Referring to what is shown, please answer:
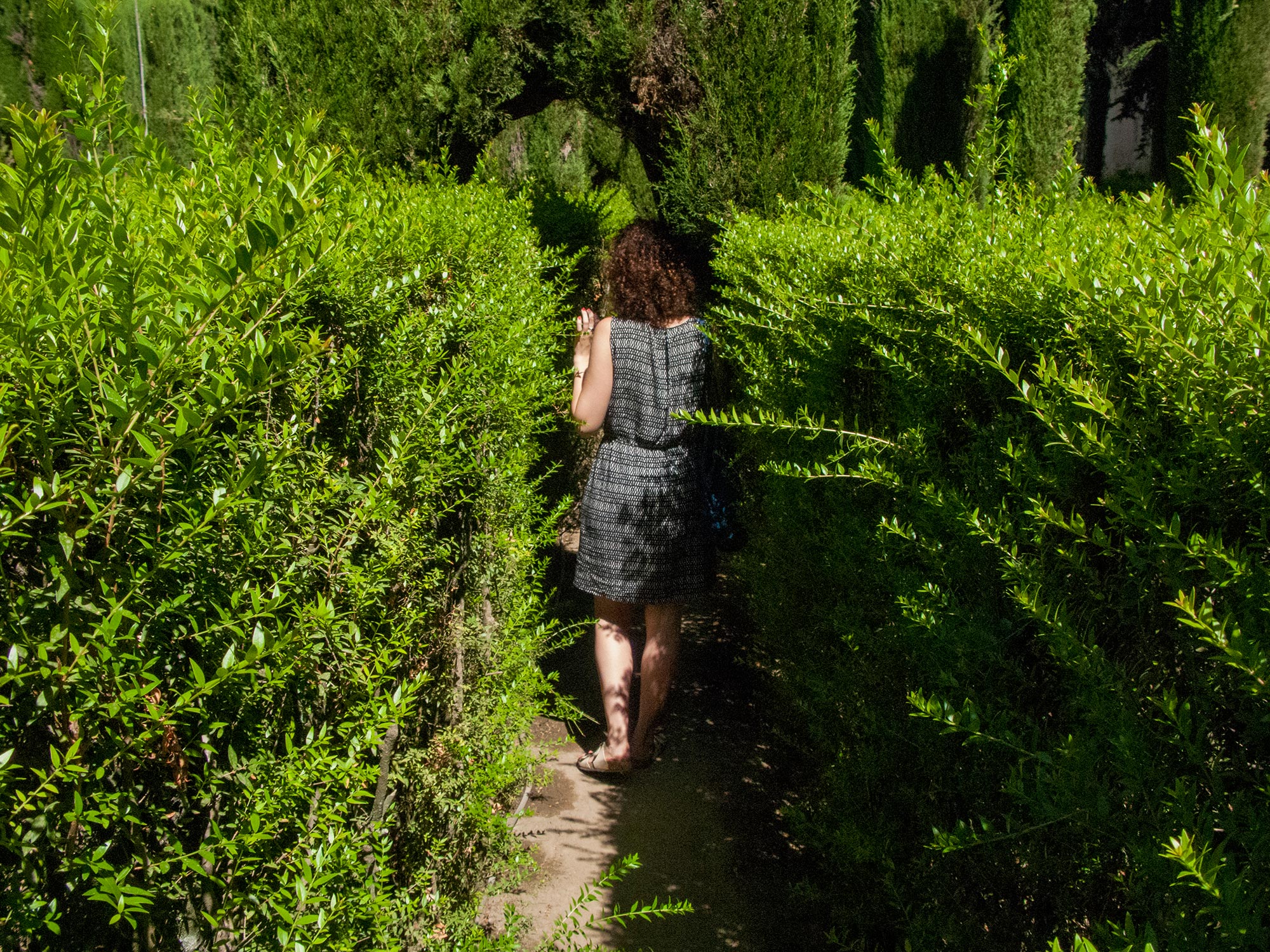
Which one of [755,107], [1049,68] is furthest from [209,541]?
[1049,68]

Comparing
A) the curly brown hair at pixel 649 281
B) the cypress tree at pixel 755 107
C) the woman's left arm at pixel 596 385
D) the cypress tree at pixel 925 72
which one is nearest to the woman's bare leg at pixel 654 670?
the woman's left arm at pixel 596 385

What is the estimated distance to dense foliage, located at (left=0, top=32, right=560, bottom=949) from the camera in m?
1.02

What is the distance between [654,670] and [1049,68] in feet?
46.4

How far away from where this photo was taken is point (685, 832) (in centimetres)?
344

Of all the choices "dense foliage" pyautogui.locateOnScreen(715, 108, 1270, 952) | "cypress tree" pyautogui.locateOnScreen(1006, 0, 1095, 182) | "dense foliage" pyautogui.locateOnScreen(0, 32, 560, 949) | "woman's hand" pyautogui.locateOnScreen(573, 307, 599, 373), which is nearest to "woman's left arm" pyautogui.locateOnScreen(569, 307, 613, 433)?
"woman's hand" pyautogui.locateOnScreen(573, 307, 599, 373)

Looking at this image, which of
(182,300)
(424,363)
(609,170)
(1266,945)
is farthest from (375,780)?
(609,170)

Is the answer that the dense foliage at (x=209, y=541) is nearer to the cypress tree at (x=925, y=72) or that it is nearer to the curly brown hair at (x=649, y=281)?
the curly brown hair at (x=649, y=281)

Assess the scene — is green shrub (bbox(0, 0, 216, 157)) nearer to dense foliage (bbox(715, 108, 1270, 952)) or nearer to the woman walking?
the woman walking

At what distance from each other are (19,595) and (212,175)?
100 centimetres

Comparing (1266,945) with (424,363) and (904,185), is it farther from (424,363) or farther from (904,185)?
(904,185)

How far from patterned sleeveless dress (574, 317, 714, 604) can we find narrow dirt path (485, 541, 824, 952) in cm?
72

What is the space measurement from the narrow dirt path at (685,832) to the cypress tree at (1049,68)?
12.6 metres

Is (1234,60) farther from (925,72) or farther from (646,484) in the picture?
(646,484)

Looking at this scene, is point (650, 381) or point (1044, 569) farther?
point (650, 381)
